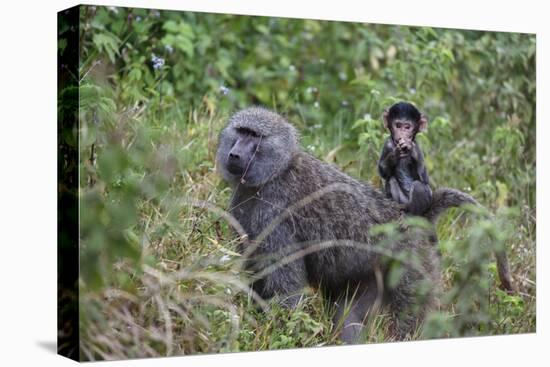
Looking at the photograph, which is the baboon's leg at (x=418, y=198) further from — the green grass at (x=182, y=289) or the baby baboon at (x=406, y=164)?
the green grass at (x=182, y=289)

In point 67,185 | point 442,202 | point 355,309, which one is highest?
point 67,185

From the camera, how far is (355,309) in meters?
6.17

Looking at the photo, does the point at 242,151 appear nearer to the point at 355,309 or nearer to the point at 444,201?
the point at 355,309

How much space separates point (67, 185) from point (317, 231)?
1.54 meters

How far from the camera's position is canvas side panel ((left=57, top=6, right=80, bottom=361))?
17.6 feet

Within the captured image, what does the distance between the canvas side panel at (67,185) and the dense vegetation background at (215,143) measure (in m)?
0.07

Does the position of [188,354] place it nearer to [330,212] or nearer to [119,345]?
[119,345]

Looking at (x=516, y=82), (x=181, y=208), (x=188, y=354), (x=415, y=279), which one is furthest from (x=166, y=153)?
(x=516, y=82)

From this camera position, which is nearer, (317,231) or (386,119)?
(317,231)

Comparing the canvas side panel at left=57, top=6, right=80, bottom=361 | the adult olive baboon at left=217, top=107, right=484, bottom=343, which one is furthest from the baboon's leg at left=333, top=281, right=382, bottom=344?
the canvas side panel at left=57, top=6, right=80, bottom=361

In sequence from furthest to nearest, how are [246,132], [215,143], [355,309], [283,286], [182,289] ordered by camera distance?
[215,143]
[355,309]
[246,132]
[283,286]
[182,289]

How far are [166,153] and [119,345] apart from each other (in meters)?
1.34

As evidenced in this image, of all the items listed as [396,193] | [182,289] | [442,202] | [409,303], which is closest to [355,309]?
[409,303]

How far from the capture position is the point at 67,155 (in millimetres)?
5535
